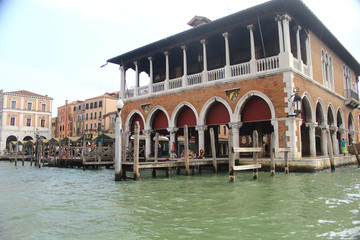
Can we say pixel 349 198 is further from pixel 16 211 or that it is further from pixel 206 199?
pixel 16 211

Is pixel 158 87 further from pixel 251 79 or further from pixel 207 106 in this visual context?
pixel 251 79

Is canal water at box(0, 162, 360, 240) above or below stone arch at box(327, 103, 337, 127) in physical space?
below

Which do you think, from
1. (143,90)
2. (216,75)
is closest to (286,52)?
(216,75)

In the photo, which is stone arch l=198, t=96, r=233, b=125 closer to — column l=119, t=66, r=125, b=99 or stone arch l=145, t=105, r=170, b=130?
stone arch l=145, t=105, r=170, b=130

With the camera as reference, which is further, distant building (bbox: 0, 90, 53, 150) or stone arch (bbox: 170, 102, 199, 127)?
distant building (bbox: 0, 90, 53, 150)

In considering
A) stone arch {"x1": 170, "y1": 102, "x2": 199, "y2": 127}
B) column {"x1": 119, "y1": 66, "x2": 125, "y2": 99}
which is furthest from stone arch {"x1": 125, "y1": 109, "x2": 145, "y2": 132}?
stone arch {"x1": 170, "y1": 102, "x2": 199, "y2": 127}

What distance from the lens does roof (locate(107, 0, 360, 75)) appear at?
1307 cm

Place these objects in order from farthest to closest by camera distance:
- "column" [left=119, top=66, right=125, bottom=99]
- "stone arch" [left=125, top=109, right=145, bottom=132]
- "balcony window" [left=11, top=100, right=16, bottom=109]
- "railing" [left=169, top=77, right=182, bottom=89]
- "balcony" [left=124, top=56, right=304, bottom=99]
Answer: "balcony window" [left=11, top=100, right=16, bottom=109]
"column" [left=119, top=66, right=125, bottom=99]
"stone arch" [left=125, top=109, right=145, bottom=132]
"railing" [left=169, top=77, right=182, bottom=89]
"balcony" [left=124, top=56, right=304, bottom=99]

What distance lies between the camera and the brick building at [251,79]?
1302 centimetres

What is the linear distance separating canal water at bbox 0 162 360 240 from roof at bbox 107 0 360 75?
8258 millimetres

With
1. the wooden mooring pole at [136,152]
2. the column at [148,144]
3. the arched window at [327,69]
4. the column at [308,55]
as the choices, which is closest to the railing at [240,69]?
the column at [308,55]

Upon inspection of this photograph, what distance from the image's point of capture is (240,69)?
14.2m

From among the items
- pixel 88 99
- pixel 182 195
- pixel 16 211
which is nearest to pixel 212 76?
pixel 182 195

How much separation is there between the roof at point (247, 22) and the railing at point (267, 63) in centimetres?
200
